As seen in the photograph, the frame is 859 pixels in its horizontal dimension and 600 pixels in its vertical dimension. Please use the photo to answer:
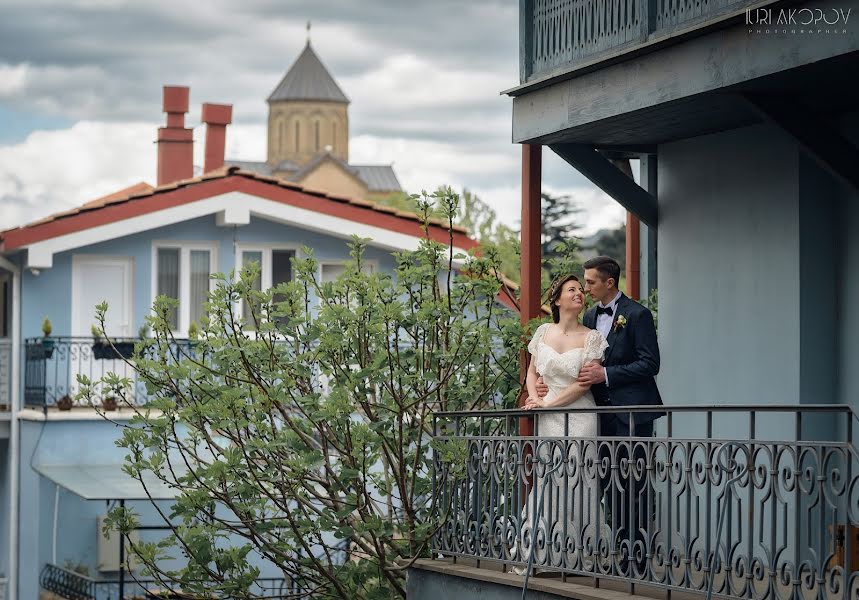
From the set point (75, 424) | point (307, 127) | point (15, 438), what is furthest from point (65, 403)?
point (307, 127)

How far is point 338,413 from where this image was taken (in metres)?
11.8

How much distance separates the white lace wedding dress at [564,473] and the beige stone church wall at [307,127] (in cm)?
16251

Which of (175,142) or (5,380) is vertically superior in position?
(175,142)

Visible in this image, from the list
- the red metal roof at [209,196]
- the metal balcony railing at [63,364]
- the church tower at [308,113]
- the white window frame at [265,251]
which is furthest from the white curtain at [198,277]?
the church tower at [308,113]

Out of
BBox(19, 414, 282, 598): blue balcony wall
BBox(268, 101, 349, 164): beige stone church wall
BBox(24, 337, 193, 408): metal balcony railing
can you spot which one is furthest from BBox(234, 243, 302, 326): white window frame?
BBox(268, 101, 349, 164): beige stone church wall

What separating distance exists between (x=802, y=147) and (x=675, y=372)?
2752 mm

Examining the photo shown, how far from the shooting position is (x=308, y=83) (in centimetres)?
17388

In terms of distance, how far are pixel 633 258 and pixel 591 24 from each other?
4562 mm

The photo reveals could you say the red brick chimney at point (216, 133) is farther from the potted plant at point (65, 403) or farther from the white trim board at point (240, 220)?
the potted plant at point (65, 403)

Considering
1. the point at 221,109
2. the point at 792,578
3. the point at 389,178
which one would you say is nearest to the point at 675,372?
the point at 792,578

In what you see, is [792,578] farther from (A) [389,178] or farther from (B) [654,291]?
(A) [389,178]

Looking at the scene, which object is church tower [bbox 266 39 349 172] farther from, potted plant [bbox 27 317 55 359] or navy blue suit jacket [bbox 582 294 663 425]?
navy blue suit jacket [bbox 582 294 663 425]

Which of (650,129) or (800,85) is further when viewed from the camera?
(650,129)

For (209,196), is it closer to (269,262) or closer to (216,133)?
(269,262)
